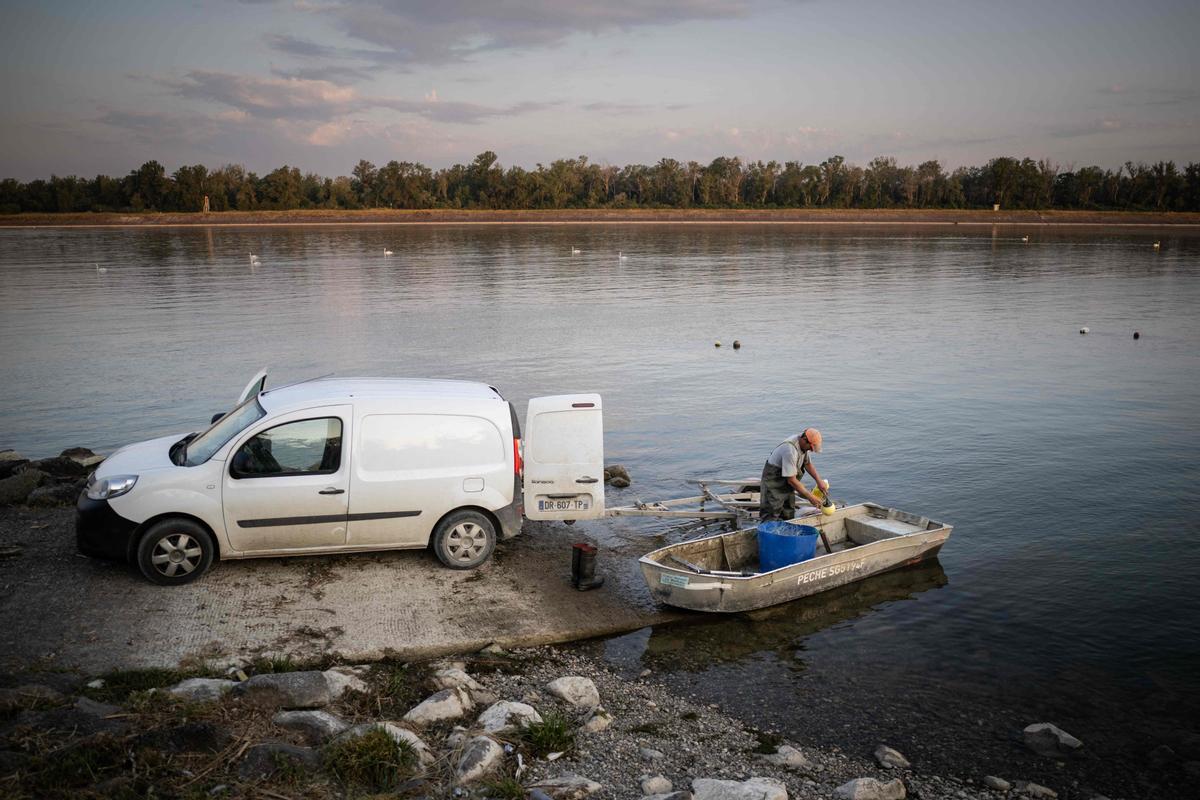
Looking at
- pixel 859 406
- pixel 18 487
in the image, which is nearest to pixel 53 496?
pixel 18 487

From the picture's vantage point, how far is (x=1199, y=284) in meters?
56.7

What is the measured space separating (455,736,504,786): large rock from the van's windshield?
528cm

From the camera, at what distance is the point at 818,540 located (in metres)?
13.5

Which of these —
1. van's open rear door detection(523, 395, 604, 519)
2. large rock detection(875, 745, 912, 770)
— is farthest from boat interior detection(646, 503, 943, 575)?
large rock detection(875, 745, 912, 770)

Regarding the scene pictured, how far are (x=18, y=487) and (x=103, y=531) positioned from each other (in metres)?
4.89

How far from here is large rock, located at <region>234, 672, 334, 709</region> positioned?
7.74 meters

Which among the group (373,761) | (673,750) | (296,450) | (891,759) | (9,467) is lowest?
(891,759)

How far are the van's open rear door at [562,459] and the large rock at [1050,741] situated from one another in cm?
554

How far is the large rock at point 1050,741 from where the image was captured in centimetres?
870

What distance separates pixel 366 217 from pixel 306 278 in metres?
118

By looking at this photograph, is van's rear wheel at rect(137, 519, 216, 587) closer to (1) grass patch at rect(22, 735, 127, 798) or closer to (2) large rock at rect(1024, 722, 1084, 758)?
(1) grass patch at rect(22, 735, 127, 798)

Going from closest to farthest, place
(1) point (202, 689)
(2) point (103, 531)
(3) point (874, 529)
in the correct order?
(1) point (202, 689), (2) point (103, 531), (3) point (874, 529)

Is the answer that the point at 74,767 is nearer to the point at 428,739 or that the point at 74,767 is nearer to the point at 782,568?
the point at 428,739

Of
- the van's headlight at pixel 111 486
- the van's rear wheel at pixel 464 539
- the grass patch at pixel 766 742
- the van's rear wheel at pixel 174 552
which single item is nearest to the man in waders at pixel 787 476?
the van's rear wheel at pixel 464 539
